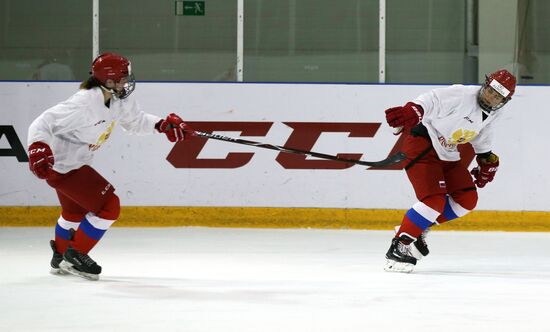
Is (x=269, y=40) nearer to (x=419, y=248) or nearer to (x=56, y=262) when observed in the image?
(x=419, y=248)

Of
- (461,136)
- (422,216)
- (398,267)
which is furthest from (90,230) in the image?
(461,136)

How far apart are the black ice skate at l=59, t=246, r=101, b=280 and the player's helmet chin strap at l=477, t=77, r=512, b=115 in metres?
2.04

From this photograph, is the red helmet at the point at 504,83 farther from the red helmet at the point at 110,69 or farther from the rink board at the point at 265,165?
the rink board at the point at 265,165

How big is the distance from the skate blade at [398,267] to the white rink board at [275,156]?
6.53ft

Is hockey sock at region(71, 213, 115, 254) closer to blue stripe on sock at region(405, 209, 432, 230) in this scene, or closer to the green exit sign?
blue stripe on sock at region(405, 209, 432, 230)

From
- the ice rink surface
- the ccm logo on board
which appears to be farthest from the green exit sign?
the ice rink surface

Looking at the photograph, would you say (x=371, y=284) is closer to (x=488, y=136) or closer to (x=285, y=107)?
(x=488, y=136)

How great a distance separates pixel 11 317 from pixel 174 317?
23.0 inches

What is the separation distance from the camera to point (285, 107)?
7.26 meters

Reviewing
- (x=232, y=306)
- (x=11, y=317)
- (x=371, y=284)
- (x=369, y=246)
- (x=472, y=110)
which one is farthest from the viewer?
(x=369, y=246)

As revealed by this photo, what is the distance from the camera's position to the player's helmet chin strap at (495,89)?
16.6 ft

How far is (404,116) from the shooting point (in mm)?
4922

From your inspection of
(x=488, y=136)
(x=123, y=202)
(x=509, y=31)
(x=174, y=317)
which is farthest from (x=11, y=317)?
(x=509, y=31)

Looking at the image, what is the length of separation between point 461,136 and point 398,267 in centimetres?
74
